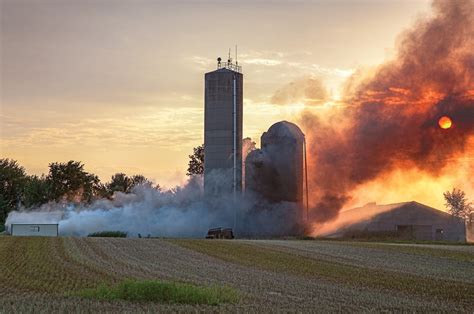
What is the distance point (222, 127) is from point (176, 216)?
11.2m

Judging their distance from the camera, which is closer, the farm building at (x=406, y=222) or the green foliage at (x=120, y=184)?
the farm building at (x=406, y=222)

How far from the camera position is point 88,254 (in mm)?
46500

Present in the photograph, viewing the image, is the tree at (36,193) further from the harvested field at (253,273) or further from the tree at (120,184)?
the harvested field at (253,273)

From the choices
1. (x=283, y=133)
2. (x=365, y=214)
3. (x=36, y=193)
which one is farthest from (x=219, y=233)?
(x=36, y=193)

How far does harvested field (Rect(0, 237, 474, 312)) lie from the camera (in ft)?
82.8

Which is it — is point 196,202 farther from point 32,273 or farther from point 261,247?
point 32,273

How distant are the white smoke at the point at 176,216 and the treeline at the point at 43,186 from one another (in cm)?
2636

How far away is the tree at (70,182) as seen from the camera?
118 m

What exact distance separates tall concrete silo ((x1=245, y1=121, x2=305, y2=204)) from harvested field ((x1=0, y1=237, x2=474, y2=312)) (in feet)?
74.3

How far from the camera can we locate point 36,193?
114 metres

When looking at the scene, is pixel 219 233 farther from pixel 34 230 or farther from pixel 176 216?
pixel 34 230

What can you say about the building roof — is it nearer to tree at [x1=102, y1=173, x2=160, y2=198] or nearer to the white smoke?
the white smoke

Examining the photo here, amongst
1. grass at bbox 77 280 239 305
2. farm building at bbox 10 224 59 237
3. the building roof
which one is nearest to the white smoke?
farm building at bbox 10 224 59 237

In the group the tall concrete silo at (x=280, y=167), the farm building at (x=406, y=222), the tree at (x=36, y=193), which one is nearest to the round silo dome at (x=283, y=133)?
the tall concrete silo at (x=280, y=167)
